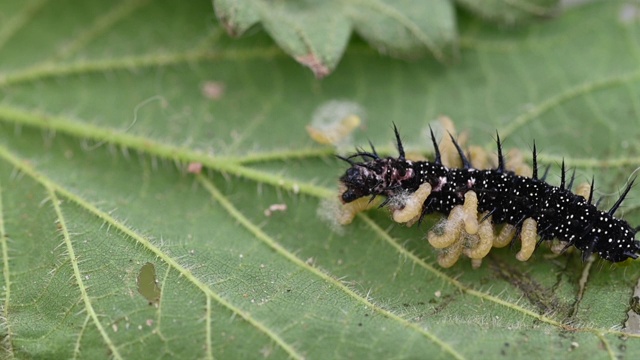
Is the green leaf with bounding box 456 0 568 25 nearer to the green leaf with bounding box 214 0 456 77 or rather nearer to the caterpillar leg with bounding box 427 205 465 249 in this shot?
the green leaf with bounding box 214 0 456 77

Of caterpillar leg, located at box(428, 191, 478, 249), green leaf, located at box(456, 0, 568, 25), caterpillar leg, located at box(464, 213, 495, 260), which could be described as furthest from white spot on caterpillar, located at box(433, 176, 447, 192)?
green leaf, located at box(456, 0, 568, 25)

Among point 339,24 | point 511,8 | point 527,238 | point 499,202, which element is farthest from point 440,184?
point 511,8

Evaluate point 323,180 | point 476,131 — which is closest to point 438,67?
point 476,131

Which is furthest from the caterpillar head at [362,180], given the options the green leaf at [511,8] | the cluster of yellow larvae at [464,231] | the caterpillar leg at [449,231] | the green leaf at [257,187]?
the green leaf at [511,8]

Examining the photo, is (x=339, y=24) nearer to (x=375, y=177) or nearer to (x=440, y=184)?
(x=375, y=177)

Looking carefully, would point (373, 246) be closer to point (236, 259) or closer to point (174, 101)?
point (236, 259)

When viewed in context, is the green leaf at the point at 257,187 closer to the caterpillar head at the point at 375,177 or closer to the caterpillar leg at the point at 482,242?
the caterpillar leg at the point at 482,242

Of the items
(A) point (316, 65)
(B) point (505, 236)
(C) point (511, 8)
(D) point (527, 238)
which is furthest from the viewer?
(C) point (511, 8)
